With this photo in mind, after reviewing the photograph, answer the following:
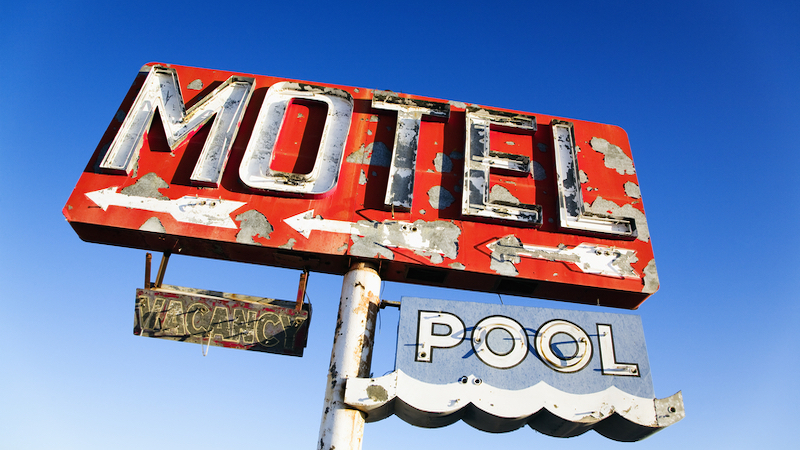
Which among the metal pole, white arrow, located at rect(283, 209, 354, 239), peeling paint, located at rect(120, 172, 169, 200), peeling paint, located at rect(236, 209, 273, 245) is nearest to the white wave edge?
the metal pole

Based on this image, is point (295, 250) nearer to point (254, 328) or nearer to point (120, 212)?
point (254, 328)

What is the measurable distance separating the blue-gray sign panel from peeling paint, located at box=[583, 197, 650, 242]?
176cm

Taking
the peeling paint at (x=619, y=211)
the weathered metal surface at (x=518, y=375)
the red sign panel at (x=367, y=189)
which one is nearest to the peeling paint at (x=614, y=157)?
the red sign panel at (x=367, y=189)

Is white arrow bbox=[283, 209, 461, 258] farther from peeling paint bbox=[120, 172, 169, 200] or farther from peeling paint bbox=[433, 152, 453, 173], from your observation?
peeling paint bbox=[120, 172, 169, 200]

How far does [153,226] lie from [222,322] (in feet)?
5.98

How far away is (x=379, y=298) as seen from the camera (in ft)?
24.9

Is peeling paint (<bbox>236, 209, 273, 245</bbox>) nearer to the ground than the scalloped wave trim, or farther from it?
farther from it

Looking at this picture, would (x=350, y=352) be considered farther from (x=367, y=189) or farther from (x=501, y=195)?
(x=501, y=195)

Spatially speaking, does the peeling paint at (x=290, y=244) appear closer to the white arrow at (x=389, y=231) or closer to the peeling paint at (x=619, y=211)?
the white arrow at (x=389, y=231)

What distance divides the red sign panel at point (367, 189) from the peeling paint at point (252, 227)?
22 mm

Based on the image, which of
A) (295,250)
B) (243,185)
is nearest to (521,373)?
(295,250)

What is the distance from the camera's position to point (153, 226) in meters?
7.62

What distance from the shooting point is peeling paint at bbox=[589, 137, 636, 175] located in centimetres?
926

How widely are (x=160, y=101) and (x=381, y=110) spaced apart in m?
3.80
